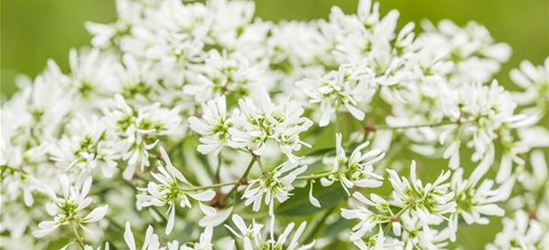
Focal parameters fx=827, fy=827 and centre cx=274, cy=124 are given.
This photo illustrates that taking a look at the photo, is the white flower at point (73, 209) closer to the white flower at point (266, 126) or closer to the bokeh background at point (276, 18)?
the white flower at point (266, 126)

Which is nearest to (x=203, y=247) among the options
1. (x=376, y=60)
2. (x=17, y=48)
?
(x=376, y=60)

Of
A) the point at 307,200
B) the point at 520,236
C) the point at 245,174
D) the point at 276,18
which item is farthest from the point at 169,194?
the point at 276,18

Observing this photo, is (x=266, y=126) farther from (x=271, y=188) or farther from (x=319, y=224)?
(x=319, y=224)

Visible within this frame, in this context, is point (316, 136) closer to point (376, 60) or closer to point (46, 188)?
point (376, 60)

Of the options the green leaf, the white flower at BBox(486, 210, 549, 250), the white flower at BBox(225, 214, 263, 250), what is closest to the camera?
the white flower at BBox(225, 214, 263, 250)

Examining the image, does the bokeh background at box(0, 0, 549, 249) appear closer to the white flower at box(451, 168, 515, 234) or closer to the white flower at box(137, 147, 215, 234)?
the white flower at box(451, 168, 515, 234)

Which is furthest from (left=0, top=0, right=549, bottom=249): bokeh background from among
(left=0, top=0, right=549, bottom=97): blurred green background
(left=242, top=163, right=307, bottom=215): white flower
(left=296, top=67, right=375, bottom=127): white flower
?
(left=242, top=163, right=307, bottom=215): white flower
